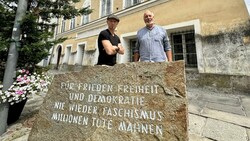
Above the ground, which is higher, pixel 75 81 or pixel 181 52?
pixel 181 52

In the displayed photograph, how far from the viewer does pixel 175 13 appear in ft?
21.1

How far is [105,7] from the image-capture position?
34.4ft

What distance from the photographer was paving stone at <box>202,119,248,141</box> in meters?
2.14

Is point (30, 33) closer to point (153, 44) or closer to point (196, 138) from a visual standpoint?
point (153, 44)

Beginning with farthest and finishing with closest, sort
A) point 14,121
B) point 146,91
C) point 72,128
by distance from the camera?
point 14,121, point 72,128, point 146,91

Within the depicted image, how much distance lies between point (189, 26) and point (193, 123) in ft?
14.9

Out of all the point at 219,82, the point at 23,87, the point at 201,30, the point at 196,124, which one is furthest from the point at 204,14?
the point at 23,87

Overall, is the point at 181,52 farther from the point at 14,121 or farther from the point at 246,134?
the point at 14,121

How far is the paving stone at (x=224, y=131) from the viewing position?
214 cm

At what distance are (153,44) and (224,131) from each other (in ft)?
5.64

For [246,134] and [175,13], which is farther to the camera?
[175,13]

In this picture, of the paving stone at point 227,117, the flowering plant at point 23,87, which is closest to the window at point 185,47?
the paving stone at point 227,117

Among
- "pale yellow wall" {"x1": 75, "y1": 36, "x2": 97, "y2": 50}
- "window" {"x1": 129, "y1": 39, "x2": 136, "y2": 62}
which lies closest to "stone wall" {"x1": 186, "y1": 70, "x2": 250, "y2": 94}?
"window" {"x1": 129, "y1": 39, "x2": 136, "y2": 62}

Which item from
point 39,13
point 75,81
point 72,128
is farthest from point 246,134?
point 39,13
